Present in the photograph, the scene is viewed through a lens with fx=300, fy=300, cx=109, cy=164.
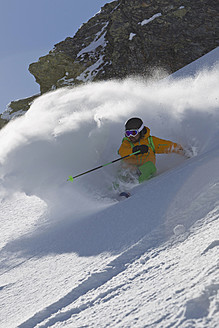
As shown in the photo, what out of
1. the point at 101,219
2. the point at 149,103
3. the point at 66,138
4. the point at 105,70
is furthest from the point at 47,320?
the point at 105,70

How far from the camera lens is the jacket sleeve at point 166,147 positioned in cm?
475

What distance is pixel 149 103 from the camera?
21.8 feet

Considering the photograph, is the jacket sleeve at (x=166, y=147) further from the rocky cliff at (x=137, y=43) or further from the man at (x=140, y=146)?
the rocky cliff at (x=137, y=43)

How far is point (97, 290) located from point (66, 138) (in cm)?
453

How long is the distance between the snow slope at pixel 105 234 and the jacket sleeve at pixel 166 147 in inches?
9.4

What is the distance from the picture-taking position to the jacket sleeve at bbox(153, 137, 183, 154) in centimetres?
475

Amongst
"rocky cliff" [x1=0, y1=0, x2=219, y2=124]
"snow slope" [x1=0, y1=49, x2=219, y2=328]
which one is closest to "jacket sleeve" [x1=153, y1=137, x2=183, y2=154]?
"snow slope" [x1=0, y1=49, x2=219, y2=328]

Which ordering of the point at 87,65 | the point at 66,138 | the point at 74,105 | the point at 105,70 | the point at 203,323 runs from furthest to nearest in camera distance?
the point at 87,65 → the point at 105,70 → the point at 74,105 → the point at 66,138 → the point at 203,323

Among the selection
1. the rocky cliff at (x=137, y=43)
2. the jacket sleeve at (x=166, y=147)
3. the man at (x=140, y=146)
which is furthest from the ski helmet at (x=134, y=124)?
the rocky cliff at (x=137, y=43)

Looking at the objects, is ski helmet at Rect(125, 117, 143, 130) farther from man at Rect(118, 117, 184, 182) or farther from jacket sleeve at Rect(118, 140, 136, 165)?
jacket sleeve at Rect(118, 140, 136, 165)

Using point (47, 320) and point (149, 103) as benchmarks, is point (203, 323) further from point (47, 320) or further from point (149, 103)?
point (149, 103)

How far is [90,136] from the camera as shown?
6.04 m

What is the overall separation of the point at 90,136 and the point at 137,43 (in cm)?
1652

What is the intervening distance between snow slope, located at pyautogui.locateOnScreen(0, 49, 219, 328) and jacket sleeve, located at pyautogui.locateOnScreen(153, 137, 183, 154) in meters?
0.24
